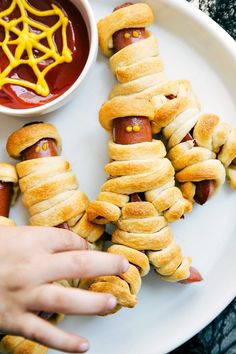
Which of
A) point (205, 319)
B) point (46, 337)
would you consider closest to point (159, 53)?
point (205, 319)

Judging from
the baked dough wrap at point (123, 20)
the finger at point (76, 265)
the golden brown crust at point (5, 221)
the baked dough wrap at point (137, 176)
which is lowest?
the golden brown crust at point (5, 221)

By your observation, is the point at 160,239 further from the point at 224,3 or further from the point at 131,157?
the point at 224,3

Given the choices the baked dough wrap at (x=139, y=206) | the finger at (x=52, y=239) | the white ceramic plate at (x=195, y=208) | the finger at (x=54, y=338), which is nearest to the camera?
the finger at (x=54, y=338)

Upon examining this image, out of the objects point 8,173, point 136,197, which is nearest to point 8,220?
point 8,173

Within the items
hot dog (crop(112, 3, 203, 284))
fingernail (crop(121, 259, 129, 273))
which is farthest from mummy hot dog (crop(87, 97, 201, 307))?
fingernail (crop(121, 259, 129, 273))

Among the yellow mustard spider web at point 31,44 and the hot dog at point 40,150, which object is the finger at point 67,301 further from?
the yellow mustard spider web at point 31,44

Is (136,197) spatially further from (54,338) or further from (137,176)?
(54,338)

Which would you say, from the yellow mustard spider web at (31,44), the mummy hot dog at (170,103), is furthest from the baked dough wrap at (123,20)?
the yellow mustard spider web at (31,44)
